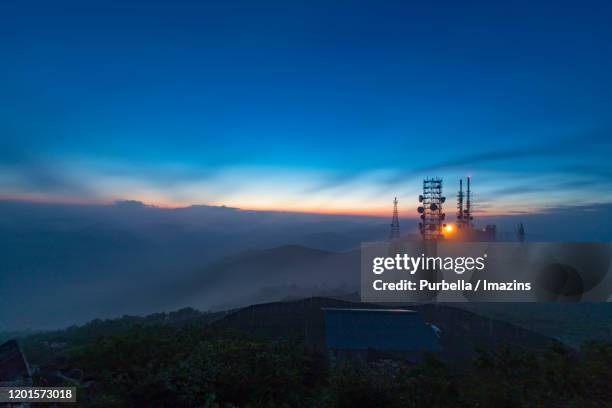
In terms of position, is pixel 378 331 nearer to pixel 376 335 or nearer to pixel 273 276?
pixel 376 335

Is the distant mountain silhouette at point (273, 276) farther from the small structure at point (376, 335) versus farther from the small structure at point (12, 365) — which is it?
the small structure at point (12, 365)

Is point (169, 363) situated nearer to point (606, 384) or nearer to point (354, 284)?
point (606, 384)

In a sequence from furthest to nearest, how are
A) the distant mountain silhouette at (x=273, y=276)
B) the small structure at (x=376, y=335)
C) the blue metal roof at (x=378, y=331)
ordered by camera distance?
1. the distant mountain silhouette at (x=273, y=276)
2. the blue metal roof at (x=378, y=331)
3. the small structure at (x=376, y=335)

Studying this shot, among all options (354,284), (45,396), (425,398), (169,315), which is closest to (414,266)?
(169,315)

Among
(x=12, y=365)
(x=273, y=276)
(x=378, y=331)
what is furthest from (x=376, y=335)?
(x=273, y=276)

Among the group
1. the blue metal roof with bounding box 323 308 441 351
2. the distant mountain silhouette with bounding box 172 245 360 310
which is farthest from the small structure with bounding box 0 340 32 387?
the distant mountain silhouette with bounding box 172 245 360 310

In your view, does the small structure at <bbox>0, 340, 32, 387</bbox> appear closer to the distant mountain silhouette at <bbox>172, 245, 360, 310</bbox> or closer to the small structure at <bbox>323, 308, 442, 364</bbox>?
the small structure at <bbox>323, 308, 442, 364</bbox>

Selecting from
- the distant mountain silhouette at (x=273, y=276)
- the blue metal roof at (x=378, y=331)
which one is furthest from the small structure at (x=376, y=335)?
the distant mountain silhouette at (x=273, y=276)
